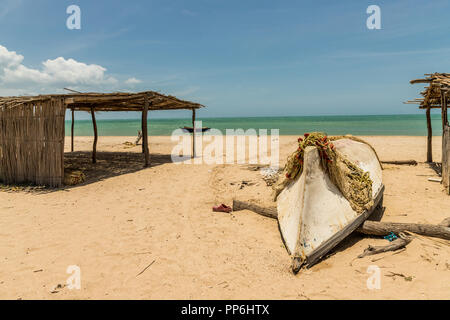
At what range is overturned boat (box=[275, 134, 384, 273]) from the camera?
3.43 metres

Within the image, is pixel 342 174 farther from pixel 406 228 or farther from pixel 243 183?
pixel 243 183

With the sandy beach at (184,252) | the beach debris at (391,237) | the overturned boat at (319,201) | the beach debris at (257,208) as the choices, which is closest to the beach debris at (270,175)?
the sandy beach at (184,252)

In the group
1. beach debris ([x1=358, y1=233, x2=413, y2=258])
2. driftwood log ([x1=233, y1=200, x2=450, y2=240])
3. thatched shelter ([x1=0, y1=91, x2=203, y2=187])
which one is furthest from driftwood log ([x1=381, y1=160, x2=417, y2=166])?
thatched shelter ([x1=0, y1=91, x2=203, y2=187])

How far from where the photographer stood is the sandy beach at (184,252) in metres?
2.98

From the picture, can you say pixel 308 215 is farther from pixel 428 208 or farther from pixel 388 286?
pixel 428 208

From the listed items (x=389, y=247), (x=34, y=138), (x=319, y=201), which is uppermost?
(x=34, y=138)

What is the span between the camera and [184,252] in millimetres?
3891

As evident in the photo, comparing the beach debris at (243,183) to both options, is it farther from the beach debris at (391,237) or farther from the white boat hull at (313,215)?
the beach debris at (391,237)

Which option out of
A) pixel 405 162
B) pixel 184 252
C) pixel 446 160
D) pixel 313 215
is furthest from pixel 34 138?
pixel 405 162

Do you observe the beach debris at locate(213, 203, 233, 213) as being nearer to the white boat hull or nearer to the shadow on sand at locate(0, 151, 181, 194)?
the white boat hull

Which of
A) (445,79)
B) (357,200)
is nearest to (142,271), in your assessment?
(357,200)

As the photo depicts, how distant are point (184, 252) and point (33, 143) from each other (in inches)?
245

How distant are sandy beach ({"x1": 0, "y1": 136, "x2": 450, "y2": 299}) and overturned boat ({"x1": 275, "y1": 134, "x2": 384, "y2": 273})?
0.88 feet

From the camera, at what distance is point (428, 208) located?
5.21 m
